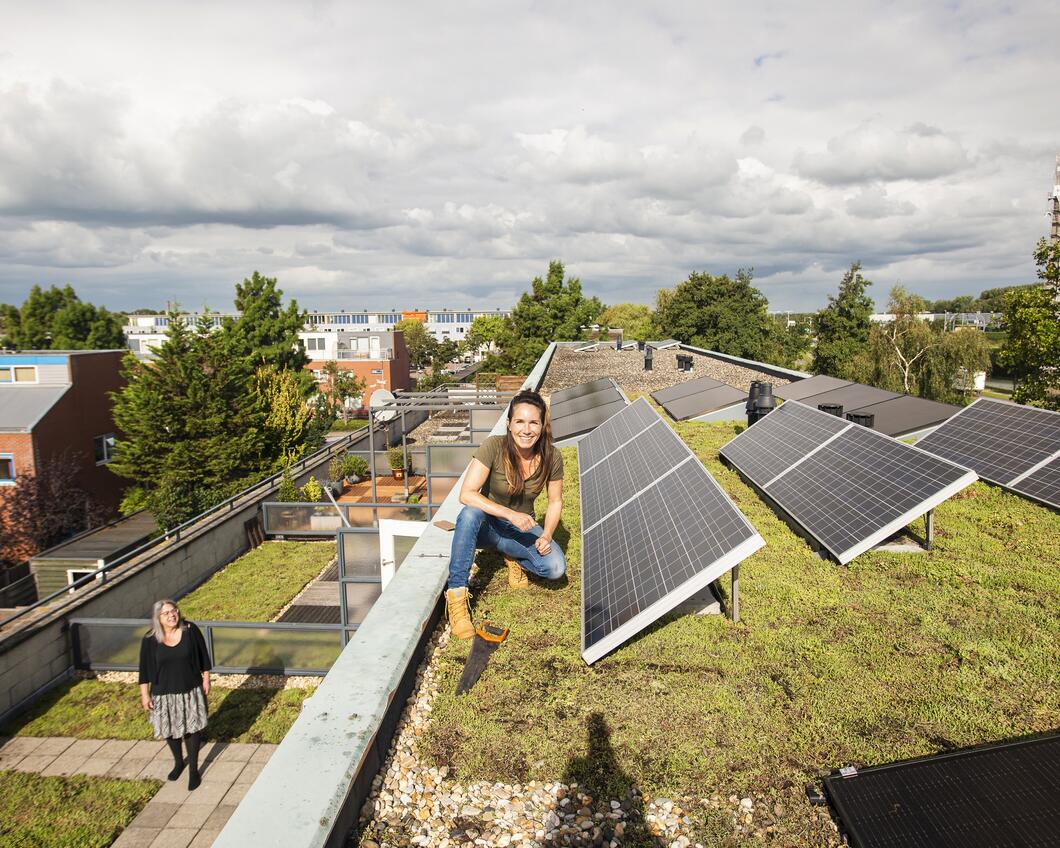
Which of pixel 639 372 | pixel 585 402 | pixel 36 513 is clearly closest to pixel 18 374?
pixel 36 513

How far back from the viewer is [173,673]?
6891mm

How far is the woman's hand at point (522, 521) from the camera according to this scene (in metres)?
5.15

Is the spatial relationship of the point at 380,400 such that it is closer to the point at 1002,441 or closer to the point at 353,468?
the point at 353,468

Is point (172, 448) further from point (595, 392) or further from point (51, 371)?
point (595, 392)

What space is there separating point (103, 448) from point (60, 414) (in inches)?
176

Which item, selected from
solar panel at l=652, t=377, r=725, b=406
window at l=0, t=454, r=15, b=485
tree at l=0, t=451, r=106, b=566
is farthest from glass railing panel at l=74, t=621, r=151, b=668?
window at l=0, t=454, r=15, b=485

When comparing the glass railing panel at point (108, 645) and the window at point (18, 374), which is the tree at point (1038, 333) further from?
the window at point (18, 374)

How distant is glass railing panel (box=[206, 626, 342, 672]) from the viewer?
11.8 meters

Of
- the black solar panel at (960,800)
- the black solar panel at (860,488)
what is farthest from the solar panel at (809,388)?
the black solar panel at (960,800)

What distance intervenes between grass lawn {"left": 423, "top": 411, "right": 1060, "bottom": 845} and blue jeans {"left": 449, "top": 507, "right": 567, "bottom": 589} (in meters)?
0.43

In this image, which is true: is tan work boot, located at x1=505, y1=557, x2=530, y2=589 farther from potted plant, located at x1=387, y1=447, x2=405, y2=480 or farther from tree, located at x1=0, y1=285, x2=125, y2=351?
tree, located at x1=0, y1=285, x2=125, y2=351

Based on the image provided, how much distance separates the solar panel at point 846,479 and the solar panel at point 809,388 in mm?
7561

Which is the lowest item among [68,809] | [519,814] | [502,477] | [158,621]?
[68,809]

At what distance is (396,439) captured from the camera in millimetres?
32625
